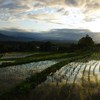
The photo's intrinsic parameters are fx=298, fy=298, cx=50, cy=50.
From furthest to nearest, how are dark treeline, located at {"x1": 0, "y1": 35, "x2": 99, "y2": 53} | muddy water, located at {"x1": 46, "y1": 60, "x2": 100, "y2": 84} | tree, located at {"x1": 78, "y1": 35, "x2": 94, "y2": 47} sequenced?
tree, located at {"x1": 78, "y1": 35, "x2": 94, "y2": 47} → dark treeline, located at {"x1": 0, "y1": 35, "x2": 99, "y2": 53} → muddy water, located at {"x1": 46, "y1": 60, "x2": 100, "y2": 84}

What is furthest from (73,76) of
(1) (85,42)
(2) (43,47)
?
(1) (85,42)

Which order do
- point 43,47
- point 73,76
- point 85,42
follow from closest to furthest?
point 73,76
point 43,47
point 85,42

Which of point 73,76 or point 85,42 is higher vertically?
point 85,42

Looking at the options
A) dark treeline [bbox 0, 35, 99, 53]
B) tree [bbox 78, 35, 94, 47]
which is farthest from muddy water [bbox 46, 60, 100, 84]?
tree [bbox 78, 35, 94, 47]

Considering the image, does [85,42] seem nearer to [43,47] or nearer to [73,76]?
[43,47]

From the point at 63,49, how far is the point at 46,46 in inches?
299

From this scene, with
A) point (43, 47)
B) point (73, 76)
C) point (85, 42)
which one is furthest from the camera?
point (85, 42)

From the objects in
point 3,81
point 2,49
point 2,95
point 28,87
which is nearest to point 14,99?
point 2,95

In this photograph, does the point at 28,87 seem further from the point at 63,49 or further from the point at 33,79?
the point at 63,49

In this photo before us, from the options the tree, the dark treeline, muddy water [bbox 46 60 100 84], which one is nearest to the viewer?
muddy water [bbox 46 60 100 84]

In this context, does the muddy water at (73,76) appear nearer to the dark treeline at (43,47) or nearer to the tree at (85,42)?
the dark treeline at (43,47)

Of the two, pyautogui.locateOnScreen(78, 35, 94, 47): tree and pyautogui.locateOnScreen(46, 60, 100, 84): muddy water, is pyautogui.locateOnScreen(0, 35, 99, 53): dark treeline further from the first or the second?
pyautogui.locateOnScreen(46, 60, 100, 84): muddy water

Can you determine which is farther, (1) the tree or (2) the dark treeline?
(1) the tree

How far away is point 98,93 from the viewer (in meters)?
14.9
